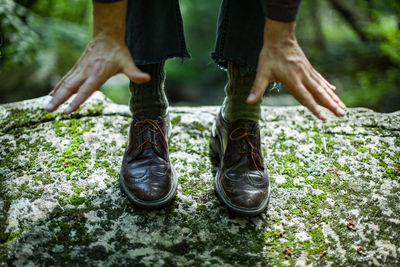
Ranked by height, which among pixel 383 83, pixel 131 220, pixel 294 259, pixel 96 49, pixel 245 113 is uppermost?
pixel 96 49

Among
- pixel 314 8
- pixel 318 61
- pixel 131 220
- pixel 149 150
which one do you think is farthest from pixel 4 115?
pixel 314 8

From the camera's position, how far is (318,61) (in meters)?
4.47

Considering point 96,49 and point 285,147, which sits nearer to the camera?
point 96,49

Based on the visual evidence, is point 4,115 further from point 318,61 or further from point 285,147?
point 318,61

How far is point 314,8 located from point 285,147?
4924mm

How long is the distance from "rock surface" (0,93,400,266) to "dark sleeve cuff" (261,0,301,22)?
924mm

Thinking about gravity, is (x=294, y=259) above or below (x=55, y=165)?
below

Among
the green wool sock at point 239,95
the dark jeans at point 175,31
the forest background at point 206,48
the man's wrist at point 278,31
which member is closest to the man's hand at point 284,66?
the man's wrist at point 278,31

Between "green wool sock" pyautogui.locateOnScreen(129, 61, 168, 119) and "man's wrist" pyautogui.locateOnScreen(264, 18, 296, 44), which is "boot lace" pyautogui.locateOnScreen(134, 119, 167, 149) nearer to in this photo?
"green wool sock" pyautogui.locateOnScreen(129, 61, 168, 119)

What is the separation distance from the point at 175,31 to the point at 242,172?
823mm

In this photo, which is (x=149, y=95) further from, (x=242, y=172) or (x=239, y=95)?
(x=242, y=172)

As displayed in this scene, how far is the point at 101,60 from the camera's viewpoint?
1.14 m

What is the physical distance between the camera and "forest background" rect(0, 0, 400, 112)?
2.70m

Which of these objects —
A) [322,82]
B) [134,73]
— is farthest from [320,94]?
[134,73]
